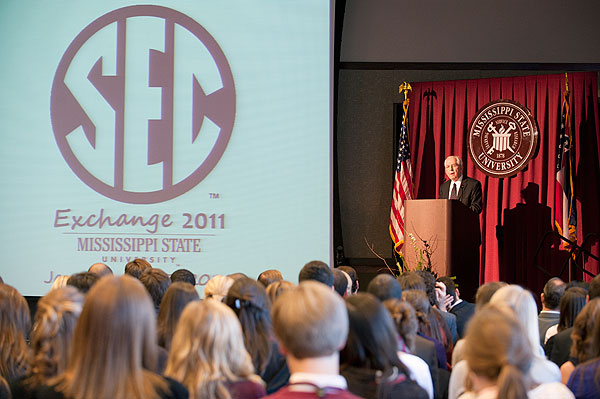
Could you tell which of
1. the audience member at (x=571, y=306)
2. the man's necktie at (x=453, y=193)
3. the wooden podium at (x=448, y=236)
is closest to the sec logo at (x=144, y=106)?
the wooden podium at (x=448, y=236)

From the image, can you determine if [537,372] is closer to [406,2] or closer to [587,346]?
[587,346]

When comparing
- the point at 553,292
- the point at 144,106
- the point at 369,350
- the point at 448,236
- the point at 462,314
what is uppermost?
the point at 144,106

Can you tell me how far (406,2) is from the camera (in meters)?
7.79

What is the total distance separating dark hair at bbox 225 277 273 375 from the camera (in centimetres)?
253

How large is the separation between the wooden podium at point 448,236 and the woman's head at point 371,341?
4.30m

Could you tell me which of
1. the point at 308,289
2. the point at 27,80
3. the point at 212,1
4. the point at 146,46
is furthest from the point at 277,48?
the point at 308,289

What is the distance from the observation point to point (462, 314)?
14.0 ft

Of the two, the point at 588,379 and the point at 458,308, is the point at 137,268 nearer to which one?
the point at 458,308

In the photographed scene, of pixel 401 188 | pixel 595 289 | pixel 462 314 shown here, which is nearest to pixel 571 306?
pixel 595 289

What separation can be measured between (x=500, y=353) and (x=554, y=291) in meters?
2.53

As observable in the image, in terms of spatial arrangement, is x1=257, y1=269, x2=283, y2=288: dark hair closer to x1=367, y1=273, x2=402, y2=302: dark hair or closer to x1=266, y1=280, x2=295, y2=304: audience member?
x1=266, y1=280, x2=295, y2=304: audience member

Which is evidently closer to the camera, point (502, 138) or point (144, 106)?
point (144, 106)

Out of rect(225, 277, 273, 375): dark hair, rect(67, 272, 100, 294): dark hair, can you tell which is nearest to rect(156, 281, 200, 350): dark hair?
rect(225, 277, 273, 375): dark hair

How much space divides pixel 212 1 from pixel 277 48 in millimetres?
776
